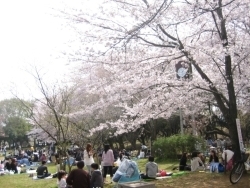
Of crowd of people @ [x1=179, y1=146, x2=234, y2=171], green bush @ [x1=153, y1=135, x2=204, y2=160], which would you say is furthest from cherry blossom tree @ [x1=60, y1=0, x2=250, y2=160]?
green bush @ [x1=153, y1=135, x2=204, y2=160]

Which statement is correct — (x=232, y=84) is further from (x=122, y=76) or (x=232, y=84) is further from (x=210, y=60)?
(x=122, y=76)

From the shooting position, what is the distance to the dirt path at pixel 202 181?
321 inches

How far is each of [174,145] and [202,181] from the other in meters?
8.67

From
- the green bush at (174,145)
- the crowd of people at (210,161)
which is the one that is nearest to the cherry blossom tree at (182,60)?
the crowd of people at (210,161)

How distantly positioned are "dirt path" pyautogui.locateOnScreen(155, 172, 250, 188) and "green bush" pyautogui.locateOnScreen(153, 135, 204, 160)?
670 cm

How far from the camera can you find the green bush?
1680 cm

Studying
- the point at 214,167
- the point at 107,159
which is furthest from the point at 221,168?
the point at 107,159

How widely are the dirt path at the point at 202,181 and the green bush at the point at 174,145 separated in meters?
6.70

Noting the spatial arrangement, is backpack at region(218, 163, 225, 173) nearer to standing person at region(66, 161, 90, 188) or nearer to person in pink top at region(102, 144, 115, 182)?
person in pink top at region(102, 144, 115, 182)

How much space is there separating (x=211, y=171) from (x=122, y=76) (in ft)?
13.9

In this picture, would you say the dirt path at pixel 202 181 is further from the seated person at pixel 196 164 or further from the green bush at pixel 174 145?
the green bush at pixel 174 145

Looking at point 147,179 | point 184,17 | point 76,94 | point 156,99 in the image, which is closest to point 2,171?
point 76,94

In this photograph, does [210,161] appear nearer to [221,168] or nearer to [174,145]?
[221,168]

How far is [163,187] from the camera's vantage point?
865 cm
